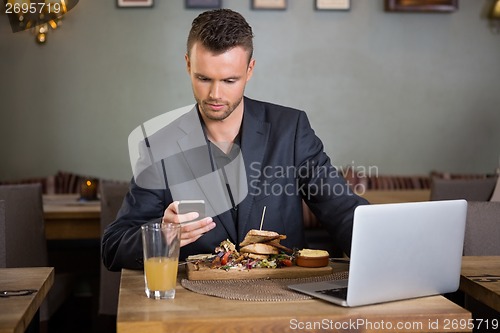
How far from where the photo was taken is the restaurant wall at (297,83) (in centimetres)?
525

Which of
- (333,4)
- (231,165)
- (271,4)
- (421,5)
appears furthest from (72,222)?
(421,5)

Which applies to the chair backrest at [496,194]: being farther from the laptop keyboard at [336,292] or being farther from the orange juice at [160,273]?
the orange juice at [160,273]

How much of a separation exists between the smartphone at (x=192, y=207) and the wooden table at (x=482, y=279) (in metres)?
0.74

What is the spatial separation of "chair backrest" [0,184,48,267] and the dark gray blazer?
116 cm

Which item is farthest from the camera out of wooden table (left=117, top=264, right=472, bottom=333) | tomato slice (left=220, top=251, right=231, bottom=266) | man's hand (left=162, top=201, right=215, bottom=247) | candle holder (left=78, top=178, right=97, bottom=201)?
candle holder (left=78, top=178, right=97, bottom=201)

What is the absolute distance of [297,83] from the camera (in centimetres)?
543

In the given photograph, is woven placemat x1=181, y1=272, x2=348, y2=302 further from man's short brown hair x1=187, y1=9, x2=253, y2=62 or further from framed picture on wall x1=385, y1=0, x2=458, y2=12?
framed picture on wall x1=385, y1=0, x2=458, y2=12

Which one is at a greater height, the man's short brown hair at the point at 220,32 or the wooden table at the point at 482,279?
the man's short brown hair at the point at 220,32

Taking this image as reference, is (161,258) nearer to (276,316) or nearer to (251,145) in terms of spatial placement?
(276,316)

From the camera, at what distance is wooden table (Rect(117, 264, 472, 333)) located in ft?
5.16

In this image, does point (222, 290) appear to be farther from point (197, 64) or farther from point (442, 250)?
point (197, 64)

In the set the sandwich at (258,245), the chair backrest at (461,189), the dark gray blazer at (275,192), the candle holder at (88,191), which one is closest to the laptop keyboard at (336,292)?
the sandwich at (258,245)

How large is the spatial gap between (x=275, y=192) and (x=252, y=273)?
593 millimetres

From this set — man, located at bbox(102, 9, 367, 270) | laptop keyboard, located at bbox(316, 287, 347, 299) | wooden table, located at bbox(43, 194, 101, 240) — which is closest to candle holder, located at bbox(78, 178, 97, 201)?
wooden table, located at bbox(43, 194, 101, 240)
